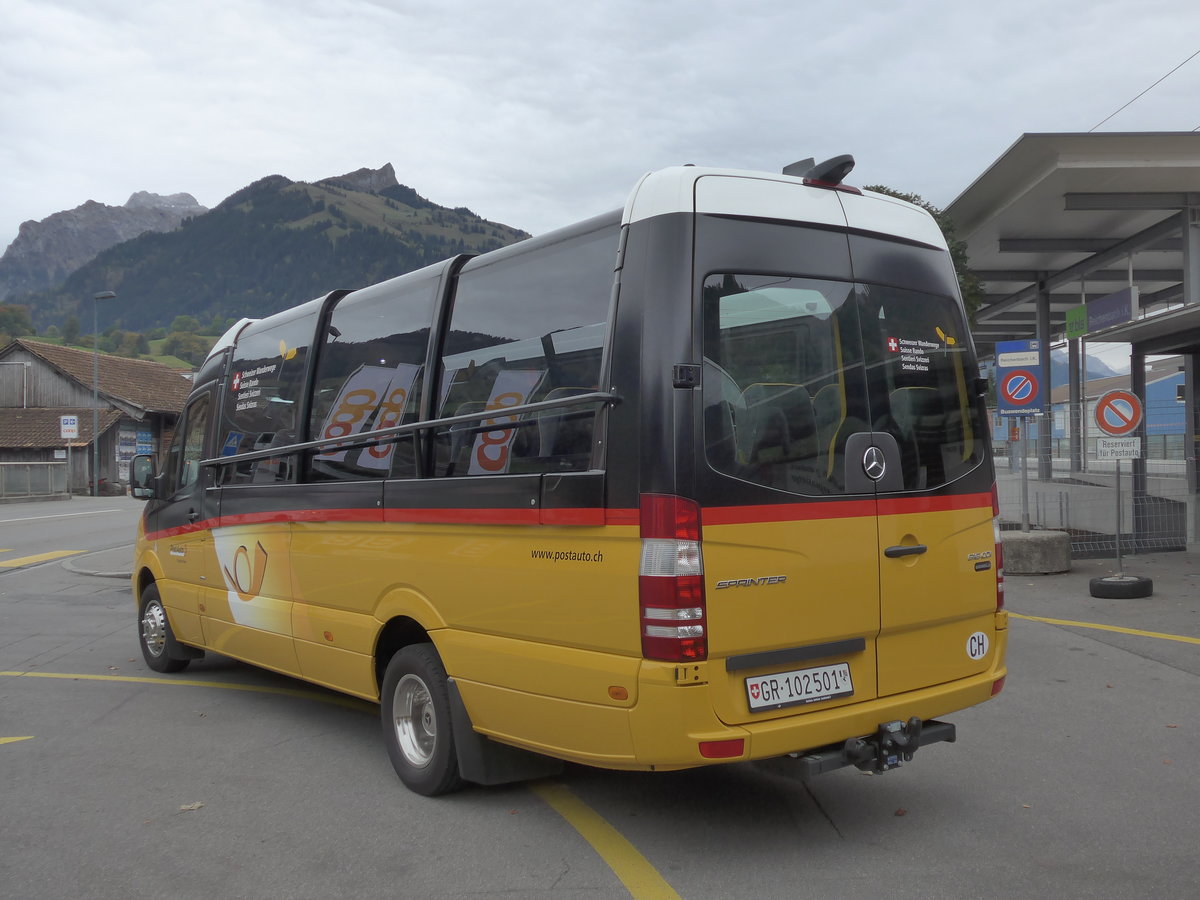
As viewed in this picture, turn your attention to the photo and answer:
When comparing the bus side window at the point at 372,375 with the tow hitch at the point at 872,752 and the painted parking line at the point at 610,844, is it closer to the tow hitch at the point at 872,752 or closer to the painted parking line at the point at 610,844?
the painted parking line at the point at 610,844

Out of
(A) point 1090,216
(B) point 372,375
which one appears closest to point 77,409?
(A) point 1090,216

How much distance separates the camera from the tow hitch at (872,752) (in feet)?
13.3

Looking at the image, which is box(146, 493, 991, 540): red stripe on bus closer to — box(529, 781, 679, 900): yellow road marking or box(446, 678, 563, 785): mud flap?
box(446, 678, 563, 785): mud flap

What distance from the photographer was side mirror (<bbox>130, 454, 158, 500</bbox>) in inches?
332

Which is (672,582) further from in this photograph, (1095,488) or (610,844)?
(1095,488)

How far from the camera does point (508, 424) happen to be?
4.50 metres

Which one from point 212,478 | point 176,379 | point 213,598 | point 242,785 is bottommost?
point 242,785

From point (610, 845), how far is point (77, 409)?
5728 centimetres

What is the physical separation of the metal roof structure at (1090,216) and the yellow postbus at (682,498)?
30.5 feet

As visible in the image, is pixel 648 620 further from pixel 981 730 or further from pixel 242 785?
pixel 981 730

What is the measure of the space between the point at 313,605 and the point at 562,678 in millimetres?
2361

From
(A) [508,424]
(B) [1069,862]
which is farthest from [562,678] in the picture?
(B) [1069,862]

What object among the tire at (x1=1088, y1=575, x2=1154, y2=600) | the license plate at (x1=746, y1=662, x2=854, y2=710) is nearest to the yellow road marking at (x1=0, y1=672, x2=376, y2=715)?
the license plate at (x1=746, y1=662, x2=854, y2=710)

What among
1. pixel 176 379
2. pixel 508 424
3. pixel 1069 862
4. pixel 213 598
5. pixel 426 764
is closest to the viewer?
pixel 1069 862
